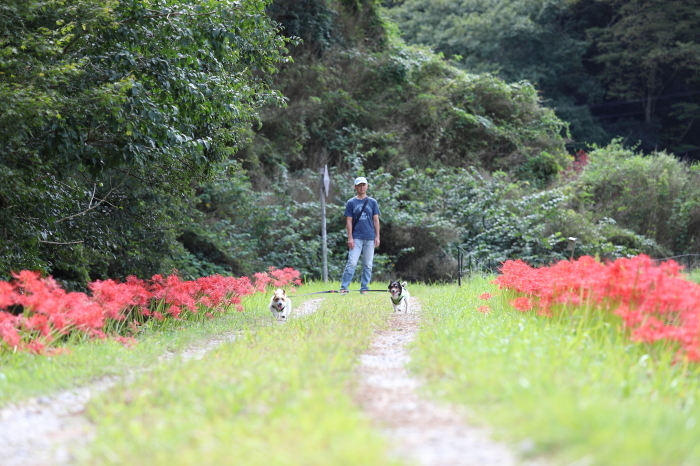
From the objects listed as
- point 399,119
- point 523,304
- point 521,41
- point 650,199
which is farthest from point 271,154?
point 521,41

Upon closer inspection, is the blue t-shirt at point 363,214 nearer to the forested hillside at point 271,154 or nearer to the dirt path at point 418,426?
the forested hillside at point 271,154

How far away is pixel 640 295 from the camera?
5.93m

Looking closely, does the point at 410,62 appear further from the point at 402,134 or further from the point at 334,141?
the point at 334,141

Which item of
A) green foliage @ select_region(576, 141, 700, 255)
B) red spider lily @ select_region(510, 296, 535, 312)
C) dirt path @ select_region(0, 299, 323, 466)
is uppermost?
dirt path @ select_region(0, 299, 323, 466)

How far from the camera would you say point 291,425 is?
3.41 m

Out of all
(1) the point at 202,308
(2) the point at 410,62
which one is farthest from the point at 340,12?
(1) the point at 202,308

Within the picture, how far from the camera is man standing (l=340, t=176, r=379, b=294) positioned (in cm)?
1198

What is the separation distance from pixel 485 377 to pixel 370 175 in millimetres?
15420

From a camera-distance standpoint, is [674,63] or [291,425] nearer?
[291,425]

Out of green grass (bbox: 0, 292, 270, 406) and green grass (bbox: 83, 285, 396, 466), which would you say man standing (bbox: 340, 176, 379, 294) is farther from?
green grass (bbox: 83, 285, 396, 466)

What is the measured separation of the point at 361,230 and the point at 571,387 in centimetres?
836

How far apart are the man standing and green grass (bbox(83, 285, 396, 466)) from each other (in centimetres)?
622

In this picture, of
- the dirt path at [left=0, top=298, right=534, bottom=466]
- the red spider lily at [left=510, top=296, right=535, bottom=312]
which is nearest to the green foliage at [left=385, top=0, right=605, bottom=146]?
the red spider lily at [left=510, top=296, right=535, bottom=312]

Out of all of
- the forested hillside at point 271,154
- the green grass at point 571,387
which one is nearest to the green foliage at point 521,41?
the forested hillside at point 271,154
